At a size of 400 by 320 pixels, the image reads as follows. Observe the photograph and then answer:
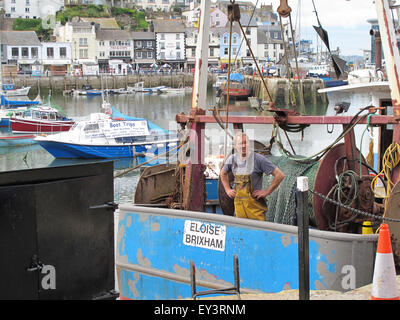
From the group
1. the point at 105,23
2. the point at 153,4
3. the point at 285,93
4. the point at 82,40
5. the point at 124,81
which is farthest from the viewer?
the point at 153,4

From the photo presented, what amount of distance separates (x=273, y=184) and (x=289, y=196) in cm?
83

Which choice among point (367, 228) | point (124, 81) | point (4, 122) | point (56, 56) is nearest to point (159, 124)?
point (4, 122)

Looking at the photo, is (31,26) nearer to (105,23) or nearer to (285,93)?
(105,23)

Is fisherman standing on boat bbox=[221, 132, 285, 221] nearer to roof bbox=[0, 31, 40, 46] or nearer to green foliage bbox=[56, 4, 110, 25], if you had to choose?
roof bbox=[0, 31, 40, 46]

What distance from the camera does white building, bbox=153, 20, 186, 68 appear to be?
5044 inches

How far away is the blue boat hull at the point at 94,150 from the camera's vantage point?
39656 mm

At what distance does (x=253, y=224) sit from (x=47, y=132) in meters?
43.7

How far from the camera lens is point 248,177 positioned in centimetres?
778

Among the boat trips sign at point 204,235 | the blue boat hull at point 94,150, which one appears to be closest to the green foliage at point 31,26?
the blue boat hull at point 94,150

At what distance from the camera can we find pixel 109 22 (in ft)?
461

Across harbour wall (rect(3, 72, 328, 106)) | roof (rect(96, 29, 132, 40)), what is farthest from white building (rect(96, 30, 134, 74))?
harbour wall (rect(3, 72, 328, 106))

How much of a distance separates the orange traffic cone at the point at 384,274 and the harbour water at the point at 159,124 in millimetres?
3322

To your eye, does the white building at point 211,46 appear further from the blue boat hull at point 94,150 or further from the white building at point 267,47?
the blue boat hull at point 94,150
